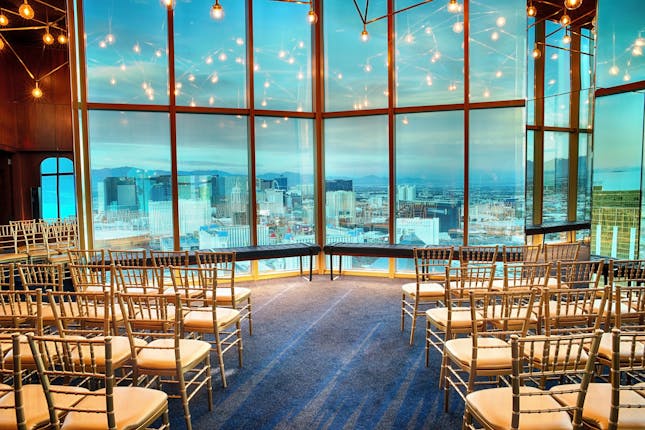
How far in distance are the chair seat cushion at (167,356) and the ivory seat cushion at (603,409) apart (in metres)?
2.05

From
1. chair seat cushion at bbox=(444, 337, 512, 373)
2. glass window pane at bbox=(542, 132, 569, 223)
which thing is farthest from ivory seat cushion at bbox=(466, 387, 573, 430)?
glass window pane at bbox=(542, 132, 569, 223)

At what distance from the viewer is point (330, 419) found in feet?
9.10

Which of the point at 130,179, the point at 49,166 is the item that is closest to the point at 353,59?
the point at 130,179

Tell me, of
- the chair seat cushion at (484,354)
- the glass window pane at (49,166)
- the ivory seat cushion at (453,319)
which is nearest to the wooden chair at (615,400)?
the chair seat cushion at (484,354)

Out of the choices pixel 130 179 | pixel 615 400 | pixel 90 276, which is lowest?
pixel 615 400

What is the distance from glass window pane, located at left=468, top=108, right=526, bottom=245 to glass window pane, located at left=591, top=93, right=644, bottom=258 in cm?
125

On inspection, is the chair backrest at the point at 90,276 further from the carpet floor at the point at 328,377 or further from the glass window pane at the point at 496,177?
the glass window pane at the point at 496,177

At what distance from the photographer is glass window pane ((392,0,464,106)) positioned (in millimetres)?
6719

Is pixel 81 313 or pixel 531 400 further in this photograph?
pixel 81 313

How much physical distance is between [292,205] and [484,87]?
12.3ft

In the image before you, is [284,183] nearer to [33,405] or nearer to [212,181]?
[212,181]

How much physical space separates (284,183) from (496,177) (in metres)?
3.57

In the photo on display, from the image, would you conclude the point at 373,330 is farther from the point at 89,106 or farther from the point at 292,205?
the point at 89,106

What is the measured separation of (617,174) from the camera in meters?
5.23
